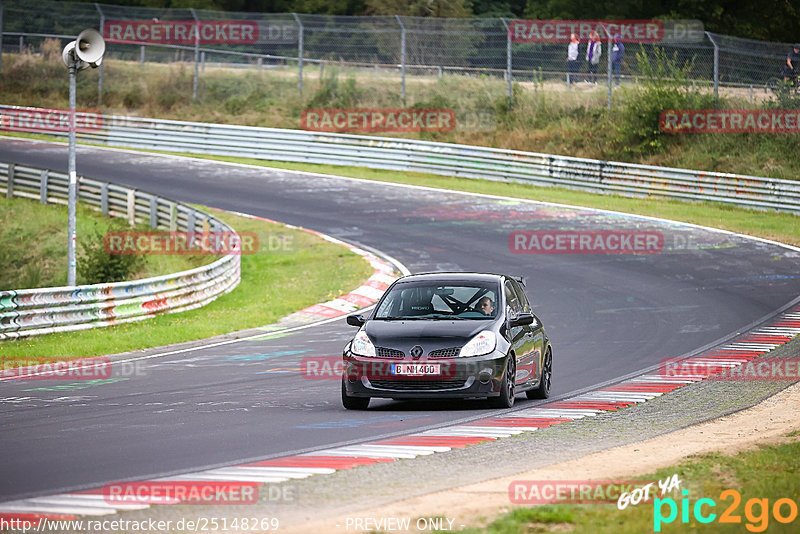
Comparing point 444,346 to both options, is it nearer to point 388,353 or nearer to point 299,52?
point 388,353

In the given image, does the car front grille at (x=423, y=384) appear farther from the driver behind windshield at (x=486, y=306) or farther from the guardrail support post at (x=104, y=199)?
the guardrail support post at (x=104, y=199)

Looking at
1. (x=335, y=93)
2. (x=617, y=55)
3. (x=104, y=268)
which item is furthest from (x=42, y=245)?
(x=617, y=55)

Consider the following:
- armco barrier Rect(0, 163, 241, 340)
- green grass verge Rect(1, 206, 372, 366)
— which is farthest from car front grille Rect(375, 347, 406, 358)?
armco barrier Rect(0, 163, 241, 340)

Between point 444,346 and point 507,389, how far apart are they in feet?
2.84

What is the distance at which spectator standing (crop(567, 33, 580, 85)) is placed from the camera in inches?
1476

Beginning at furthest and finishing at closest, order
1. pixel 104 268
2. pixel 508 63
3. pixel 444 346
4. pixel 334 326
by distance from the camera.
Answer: pixel 508 63
pixel 104 268
pixel 334 326
pixel 444 346

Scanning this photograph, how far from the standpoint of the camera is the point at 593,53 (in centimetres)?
3728

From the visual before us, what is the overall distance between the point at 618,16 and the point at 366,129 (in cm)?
2045

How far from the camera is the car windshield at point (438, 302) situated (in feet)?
41.3

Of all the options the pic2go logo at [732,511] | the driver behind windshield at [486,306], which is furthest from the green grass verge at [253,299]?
the pic2go logo at [732,511]

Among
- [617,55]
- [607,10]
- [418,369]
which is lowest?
[418,369]

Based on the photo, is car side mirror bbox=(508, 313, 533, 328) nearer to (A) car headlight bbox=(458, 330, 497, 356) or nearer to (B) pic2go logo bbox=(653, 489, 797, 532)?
(A) car headlight bbox=(458, 330, 497, 356)

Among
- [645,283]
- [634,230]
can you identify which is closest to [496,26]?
[634,230]

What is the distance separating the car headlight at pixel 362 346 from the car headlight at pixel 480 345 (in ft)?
3.11
